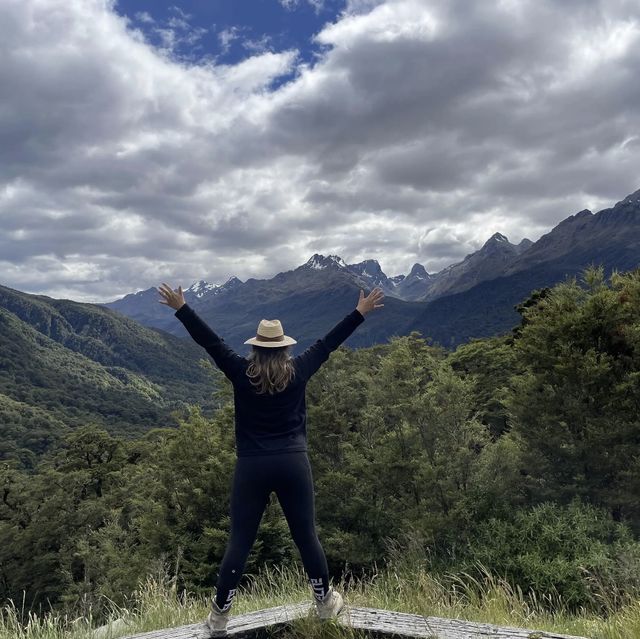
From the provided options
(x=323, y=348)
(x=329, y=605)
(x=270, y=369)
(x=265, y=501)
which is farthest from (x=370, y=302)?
(x=329, y=605)

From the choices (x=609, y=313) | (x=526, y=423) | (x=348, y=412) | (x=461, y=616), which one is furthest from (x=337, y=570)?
(x=461, y=616)

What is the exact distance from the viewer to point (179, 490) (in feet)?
69.8

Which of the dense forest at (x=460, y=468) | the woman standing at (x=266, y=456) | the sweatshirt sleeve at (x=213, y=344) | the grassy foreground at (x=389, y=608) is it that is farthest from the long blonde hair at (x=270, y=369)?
the dense forest at (x=460, y=468)

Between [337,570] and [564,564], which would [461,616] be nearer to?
[564,564]

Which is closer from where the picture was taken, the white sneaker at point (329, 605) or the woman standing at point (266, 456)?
the white sneaker at point (329, 605)

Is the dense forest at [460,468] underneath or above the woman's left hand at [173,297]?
underneath

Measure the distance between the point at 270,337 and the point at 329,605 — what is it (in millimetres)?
2082

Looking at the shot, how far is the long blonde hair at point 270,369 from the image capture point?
371 cm

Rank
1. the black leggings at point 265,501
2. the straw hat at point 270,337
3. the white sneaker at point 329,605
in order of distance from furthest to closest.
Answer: the straw hat at point 270,337
the black leggings at point 265,501
the white sneaker at point 329,605

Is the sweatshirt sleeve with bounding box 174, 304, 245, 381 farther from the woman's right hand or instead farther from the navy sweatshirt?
the woman's right hand

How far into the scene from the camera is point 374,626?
3154 millimetres

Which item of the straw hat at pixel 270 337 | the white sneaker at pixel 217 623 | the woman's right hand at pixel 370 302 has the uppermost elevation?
the woman's right hand at pixel 370 302

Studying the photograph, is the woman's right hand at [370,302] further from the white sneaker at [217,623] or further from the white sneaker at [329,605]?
the white sneaker at [217,623]

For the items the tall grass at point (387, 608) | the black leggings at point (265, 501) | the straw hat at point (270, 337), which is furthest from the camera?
the straw hat at point (270, 337)
